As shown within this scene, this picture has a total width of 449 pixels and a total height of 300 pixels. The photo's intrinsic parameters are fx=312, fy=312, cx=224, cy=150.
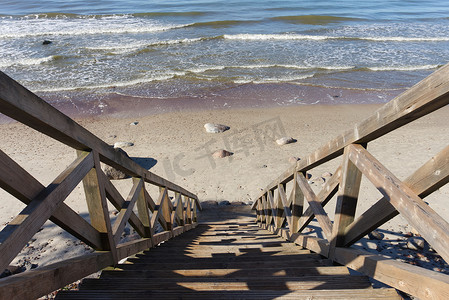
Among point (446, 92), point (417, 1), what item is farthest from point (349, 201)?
point (417, 1)

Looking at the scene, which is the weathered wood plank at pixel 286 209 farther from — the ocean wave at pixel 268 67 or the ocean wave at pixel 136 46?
the ocean wave at pixel 136 46

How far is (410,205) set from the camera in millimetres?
1530

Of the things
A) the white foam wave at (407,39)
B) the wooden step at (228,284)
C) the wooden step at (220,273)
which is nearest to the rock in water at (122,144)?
the wooden step at (220,273)

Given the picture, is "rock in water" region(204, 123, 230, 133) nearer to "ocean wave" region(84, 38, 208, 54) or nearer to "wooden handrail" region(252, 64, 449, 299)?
"wooden handrail" region(252, 64, 449, 299)

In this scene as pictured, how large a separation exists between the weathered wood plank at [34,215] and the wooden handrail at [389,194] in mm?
1753

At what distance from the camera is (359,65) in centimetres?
1923

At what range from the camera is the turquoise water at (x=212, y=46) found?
17141mm

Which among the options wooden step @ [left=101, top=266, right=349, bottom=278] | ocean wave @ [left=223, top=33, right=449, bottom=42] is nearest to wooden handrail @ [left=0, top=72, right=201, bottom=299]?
wooden step @ [left=101, top=266, right=349, bottom=278]

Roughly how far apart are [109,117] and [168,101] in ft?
9.37

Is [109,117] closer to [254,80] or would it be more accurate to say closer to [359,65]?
[254,80]

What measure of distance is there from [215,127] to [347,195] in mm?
9689

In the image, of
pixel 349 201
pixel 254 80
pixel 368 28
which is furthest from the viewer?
pixel 368 28

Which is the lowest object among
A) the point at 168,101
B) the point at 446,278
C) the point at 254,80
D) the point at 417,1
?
the point at 446,278

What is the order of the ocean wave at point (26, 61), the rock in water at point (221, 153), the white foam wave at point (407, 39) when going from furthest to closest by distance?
the white foam wave at point (407, 39) → the ocean wave at point (26, 61) → the rock in water at point (221, 153)
